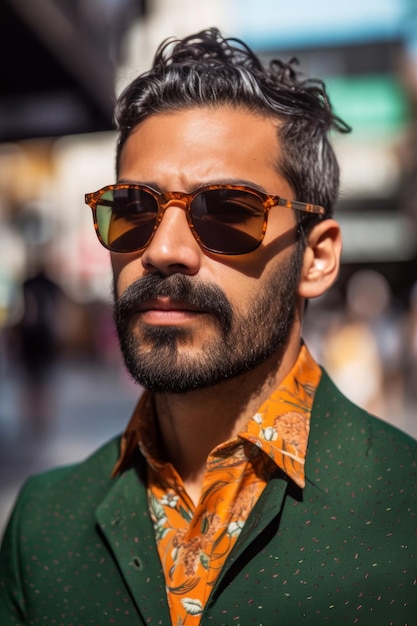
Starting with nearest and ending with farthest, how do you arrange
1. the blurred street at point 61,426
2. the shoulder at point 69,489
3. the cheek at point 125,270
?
the cheek at point 125,270
the shoulder at point 69,489
the blurred street at point 61,426

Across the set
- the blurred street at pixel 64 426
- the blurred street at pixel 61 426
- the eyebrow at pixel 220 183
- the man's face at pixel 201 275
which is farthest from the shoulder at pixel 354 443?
the blurred street at pixel 61 426

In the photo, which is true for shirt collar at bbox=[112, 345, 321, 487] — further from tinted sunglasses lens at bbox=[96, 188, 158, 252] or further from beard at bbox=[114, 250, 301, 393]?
tinted sunglasses lens at bbox=[96, 188, 158, 252]

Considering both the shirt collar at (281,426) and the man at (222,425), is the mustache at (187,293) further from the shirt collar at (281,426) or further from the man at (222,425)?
the shirt collar at (281,426)

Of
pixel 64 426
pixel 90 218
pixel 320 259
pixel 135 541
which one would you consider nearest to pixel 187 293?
pixel 320 259

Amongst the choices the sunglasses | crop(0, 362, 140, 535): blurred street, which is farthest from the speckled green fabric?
crop(0, 362, 140, 535): blurred street

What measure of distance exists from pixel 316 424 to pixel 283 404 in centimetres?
10

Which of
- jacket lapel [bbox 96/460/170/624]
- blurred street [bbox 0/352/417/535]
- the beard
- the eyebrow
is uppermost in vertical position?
the eyebrow

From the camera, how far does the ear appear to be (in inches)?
83.0

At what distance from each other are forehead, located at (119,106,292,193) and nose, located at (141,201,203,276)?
8 centimetres

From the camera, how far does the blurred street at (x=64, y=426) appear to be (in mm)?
7004

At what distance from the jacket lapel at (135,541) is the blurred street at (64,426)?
11.8ft

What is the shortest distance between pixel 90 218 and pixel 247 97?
2039cm

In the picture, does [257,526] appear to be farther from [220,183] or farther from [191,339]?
[220,183]

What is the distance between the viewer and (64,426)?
9094 mm
